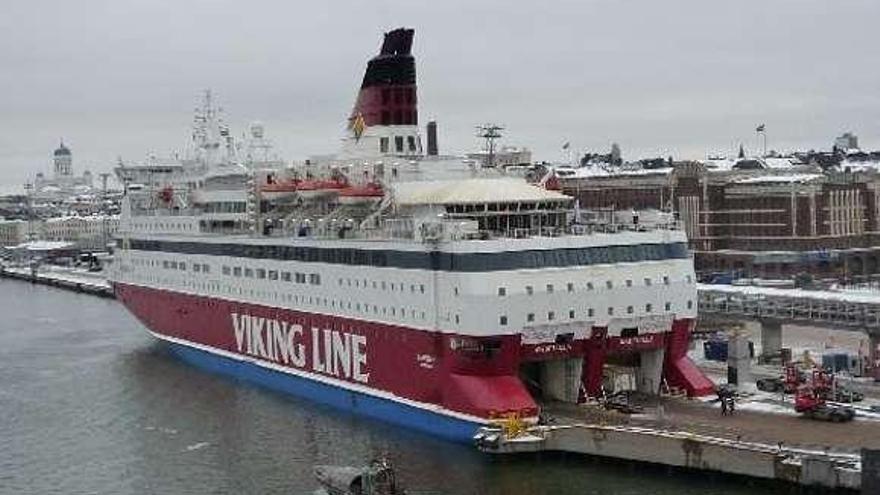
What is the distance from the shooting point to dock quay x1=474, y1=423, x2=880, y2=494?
25.2 m

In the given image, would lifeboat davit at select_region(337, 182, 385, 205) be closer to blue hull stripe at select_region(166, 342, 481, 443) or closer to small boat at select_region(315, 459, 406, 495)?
blue hull stripe at select_region(166, 342, 481, 443)

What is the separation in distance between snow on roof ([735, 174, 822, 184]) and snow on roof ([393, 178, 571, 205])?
4246 cm

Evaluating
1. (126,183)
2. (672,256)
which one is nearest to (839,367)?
(672,256)

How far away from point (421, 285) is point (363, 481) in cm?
771

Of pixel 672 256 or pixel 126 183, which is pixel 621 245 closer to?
pixel 672 256

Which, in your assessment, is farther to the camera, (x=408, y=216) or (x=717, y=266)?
(x=717, y=266)

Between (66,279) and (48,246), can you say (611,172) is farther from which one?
(48,246)

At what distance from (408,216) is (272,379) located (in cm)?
924

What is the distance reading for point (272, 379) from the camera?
41.9m

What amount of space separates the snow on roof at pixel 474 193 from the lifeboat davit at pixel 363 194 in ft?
3.31

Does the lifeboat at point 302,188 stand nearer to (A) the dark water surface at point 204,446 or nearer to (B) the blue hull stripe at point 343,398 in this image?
(B) the blue hull stripe at point 343,398

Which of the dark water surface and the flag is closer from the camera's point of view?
the dark water surface

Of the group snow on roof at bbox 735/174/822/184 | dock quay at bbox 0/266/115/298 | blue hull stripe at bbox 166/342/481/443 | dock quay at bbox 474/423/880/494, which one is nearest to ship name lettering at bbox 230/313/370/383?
blue hull stripe at bbox 166/342/481/443

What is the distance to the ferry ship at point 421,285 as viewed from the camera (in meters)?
31.7
